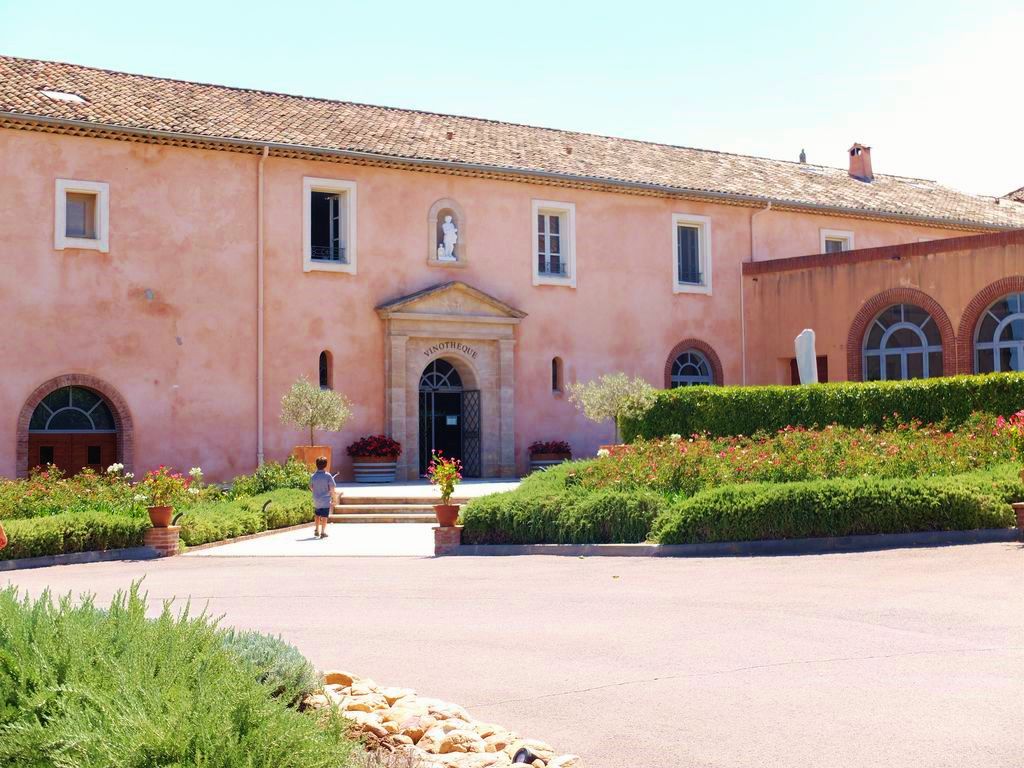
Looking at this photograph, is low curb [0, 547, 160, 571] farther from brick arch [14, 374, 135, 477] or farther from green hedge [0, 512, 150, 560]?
brick arch [14, 374, 135, 477]

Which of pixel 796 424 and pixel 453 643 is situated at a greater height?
pixel 796 424

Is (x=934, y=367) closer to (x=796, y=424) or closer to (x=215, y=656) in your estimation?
(x=796, y=424)

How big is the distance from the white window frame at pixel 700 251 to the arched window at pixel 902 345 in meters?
4.41

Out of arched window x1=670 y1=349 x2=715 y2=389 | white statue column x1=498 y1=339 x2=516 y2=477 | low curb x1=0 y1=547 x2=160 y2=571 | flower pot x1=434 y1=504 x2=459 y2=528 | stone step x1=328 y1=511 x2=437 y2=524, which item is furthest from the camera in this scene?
arched window x1=670 y1=349 x2=715 y2=389

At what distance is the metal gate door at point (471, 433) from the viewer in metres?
28.9

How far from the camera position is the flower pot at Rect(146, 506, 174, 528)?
17469 millimetres

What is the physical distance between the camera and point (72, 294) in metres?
24.4

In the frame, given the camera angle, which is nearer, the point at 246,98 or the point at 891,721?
the point at 891,721

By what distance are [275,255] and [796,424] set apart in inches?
450

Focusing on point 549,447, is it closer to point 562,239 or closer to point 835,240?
point 562,239

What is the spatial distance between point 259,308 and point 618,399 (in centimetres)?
775

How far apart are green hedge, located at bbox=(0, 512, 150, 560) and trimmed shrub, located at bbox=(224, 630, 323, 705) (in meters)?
10.4

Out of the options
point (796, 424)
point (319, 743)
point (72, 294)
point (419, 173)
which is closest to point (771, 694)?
point (319, 743)

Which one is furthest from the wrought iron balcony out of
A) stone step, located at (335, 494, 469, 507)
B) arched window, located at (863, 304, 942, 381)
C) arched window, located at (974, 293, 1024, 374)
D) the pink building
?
arched window, located at (974, 293, 1024, 374)
